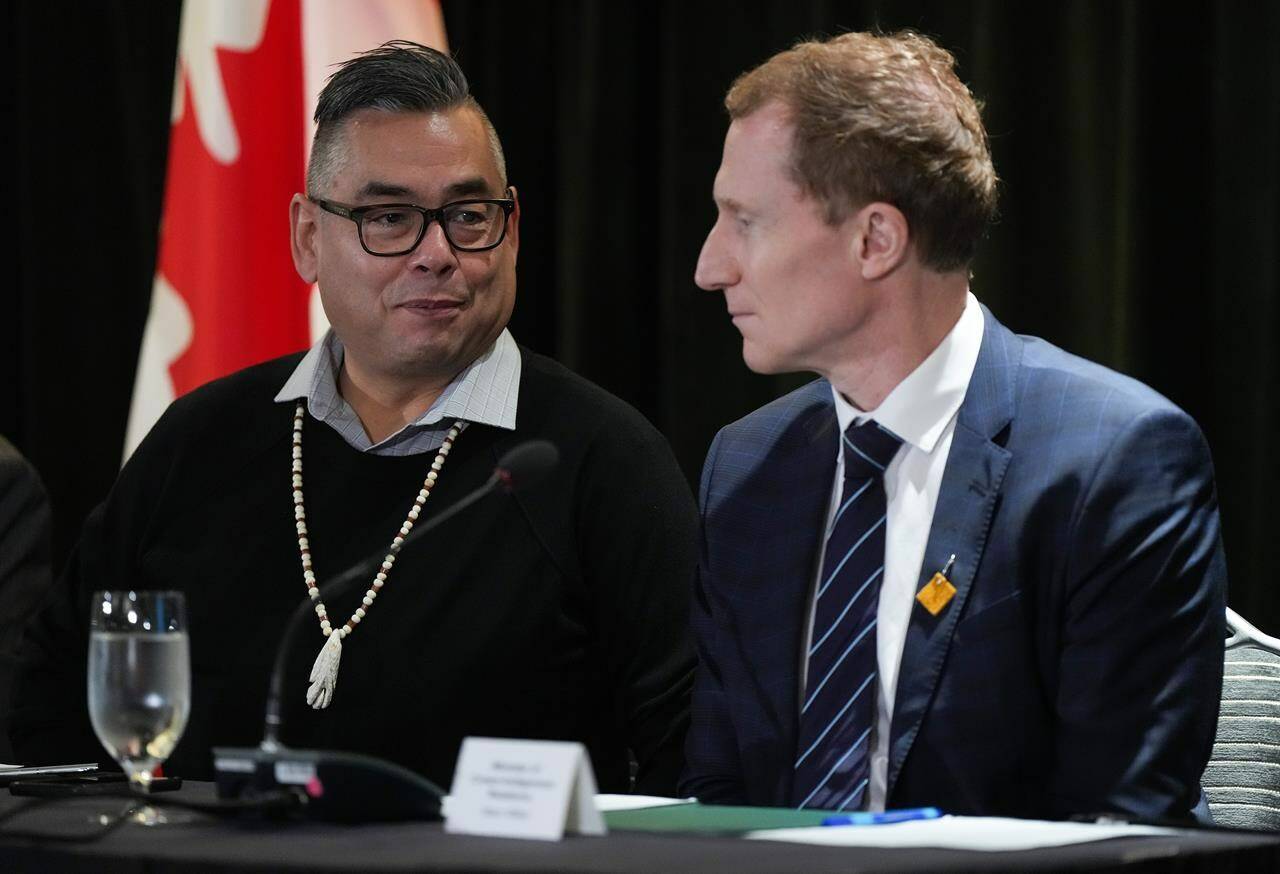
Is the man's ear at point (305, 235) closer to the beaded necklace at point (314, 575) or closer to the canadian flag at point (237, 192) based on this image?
the beaded necklace at point (314, 575)

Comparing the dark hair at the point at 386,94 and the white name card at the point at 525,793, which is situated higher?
the dark hair at the point at 386,94

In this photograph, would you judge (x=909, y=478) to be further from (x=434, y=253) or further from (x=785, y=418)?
(x=434, y=253)

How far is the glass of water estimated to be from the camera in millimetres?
1606

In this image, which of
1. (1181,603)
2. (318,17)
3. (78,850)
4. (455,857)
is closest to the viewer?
(455,857)

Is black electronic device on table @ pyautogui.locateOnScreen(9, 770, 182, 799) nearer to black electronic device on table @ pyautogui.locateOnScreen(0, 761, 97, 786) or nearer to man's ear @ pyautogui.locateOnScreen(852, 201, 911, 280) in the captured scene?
black electronic device on table @ pyautogui.locateOnScreen(0, 761, 97, 786)

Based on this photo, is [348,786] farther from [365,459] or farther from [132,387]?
[132,387]

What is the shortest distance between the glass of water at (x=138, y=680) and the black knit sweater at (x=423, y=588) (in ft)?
2.96

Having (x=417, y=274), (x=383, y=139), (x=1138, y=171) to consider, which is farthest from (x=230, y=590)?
(x=1138, y=171)

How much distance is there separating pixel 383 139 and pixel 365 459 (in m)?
0.49

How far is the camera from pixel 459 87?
2787mm

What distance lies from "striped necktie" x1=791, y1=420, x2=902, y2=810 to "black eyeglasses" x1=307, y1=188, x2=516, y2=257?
2.70ft

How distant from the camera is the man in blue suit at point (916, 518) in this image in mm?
1896

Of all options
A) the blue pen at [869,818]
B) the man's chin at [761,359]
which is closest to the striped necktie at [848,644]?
the man's chin at [761,359]

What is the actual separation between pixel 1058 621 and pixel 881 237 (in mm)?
514
